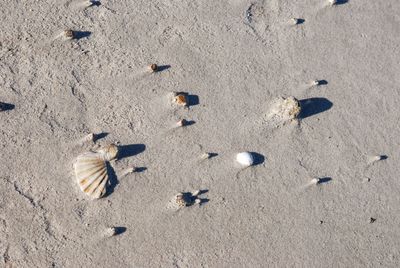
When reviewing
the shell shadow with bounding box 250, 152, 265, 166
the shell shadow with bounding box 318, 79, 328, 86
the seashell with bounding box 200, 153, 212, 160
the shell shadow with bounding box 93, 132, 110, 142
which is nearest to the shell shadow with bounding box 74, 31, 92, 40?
the shell shadow with bounding box 93, 132, 110, 142

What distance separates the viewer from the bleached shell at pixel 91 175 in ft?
17.2

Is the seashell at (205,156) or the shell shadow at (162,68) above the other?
the shell shadow at (162,68)

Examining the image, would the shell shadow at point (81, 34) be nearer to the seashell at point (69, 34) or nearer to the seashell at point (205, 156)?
the seashell at point (69, 34)

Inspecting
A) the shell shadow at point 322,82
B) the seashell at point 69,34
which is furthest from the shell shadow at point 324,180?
the seashell at point 69,34

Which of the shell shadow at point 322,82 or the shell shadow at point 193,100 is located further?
the shell shadow at point 322,82

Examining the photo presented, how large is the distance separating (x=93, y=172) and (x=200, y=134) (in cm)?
135

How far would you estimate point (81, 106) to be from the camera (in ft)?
17.9

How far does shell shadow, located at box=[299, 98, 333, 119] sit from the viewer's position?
580 centimetres

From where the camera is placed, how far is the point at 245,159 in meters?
5.48

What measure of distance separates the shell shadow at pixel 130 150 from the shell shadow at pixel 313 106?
6.70ft

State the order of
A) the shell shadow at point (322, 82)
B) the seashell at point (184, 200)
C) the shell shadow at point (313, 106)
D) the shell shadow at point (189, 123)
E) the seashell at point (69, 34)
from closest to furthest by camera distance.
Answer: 1. the seashell at point (184, 200)
2. the seashell at point (69, 34)
3. the shell shadow at point (189, 123)
4. the shell shadow at point (313, 106)
5. the shell shadow at point (322, 82)

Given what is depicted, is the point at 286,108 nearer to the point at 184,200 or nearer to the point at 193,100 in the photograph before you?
the point at 193,100

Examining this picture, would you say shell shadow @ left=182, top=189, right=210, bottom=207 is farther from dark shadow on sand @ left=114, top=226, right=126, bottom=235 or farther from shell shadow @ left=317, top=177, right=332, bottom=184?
shell shadow @ left=317, top=177, right=332, bottom=184

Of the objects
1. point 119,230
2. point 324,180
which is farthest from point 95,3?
point 324,180
